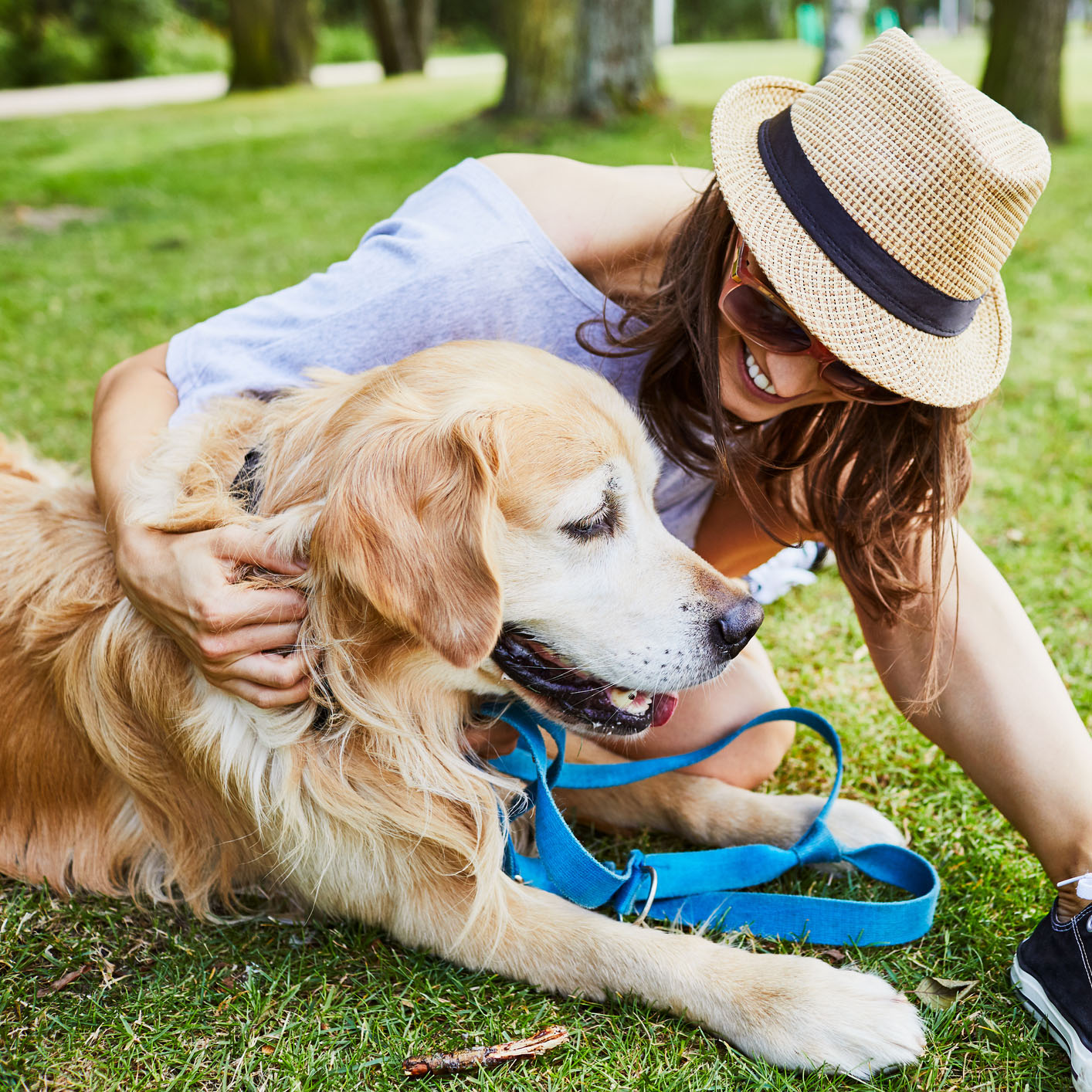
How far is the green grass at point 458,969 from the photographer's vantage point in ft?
6.46

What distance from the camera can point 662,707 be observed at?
2344 millimetres

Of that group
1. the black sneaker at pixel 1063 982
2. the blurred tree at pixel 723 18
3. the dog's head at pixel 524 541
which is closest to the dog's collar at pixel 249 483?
the dog's head at pixel 524 541

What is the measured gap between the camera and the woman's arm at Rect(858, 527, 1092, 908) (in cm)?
222

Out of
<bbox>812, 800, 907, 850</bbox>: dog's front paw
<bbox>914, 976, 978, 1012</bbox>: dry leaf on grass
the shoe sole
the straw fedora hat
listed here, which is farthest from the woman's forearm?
the shoe sole

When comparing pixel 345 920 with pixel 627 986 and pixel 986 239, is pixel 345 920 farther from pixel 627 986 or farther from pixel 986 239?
pixel 986 239

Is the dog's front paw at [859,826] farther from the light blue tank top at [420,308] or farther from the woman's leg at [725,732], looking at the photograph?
the light blue tank top at [420,308]

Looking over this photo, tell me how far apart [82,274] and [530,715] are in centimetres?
652

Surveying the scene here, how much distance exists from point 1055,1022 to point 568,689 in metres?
1.13

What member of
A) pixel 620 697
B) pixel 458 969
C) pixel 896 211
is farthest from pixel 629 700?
pixel 896 211

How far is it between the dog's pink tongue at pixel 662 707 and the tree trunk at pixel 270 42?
69.3ft

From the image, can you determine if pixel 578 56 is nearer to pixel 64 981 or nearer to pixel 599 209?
pixel 599 209

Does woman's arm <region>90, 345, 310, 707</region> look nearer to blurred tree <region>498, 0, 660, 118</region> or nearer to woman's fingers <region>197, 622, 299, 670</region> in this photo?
woman's fingers <region>197, 622, 299, 670</region>

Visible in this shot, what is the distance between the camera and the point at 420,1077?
6.42 ft

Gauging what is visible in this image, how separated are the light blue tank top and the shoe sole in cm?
156
